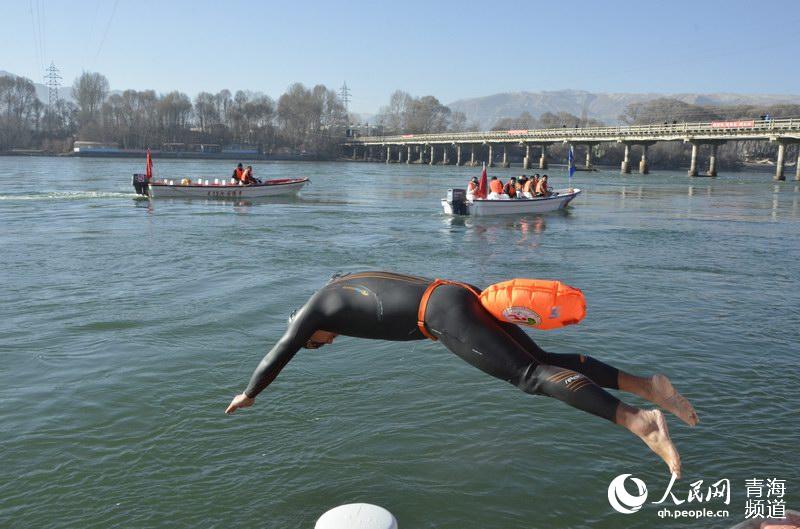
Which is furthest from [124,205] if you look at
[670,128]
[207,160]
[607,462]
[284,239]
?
[207,160]

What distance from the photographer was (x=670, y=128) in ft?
263

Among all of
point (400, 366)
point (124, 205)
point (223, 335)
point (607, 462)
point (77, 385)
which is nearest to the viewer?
point (607, 462)

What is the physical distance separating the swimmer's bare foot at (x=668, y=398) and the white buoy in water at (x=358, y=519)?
1.72 meters

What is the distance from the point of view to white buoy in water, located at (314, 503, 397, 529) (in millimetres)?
3127

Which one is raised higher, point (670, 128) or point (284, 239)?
point (670, 128)

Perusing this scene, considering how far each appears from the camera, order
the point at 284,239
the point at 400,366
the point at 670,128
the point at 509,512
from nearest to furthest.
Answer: the point at 509,512 → the point at 400,366 → the point at 284,239 → the point at 670,128

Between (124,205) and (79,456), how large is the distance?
28574 millimetres

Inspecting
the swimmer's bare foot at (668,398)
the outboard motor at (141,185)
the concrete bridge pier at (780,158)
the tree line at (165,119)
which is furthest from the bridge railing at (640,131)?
the swimmer's bare foot at (668,398)

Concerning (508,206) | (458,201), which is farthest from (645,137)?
(458,201)

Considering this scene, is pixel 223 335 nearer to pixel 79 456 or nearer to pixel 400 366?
pixel 400 366

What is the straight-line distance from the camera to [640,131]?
8569cm

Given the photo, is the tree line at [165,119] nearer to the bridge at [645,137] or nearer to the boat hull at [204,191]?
the bridge at [645,137]

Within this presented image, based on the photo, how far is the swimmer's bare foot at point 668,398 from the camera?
153 inches

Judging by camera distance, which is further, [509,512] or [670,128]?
[670,128]
